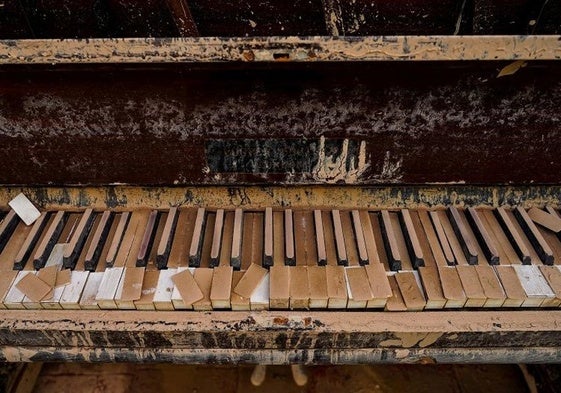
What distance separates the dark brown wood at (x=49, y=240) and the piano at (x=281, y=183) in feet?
0.03

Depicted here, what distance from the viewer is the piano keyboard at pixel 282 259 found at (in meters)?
1.60

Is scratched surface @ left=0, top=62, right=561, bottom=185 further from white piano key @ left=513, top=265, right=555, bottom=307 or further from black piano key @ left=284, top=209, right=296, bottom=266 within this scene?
white piano key @ left=513, top=265, right=555, bottom=307

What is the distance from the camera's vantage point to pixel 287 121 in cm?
176

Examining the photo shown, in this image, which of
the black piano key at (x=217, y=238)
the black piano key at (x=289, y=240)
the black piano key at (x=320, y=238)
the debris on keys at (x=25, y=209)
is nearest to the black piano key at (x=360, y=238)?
the black piano key at (x=320, y=238)

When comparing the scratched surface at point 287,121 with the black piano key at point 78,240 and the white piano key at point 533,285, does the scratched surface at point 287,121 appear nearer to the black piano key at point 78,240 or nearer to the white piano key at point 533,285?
the black piano key at point 78,240

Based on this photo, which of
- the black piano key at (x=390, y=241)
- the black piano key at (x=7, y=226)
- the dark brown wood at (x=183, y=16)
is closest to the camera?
the dark brown wood at (x=183, y=16)

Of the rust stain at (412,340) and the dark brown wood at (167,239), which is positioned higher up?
the dark brown wood at (167,239)

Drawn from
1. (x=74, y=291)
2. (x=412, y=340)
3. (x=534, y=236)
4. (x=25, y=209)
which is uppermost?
(x=25, y=209)

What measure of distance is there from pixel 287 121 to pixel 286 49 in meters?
0.40

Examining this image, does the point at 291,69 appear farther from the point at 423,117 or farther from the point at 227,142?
the point at 423,117

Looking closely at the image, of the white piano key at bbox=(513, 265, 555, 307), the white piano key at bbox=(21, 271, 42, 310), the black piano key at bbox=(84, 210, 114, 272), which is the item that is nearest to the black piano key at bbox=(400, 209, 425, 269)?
the white piano key at bbox=(513, 265, 555, 307)

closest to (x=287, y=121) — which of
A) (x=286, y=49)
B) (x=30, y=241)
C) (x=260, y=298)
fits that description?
(x=286, y=49)

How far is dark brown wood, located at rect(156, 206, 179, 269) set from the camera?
5.60 feet

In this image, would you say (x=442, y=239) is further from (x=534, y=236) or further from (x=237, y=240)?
(x=237, y=240)
